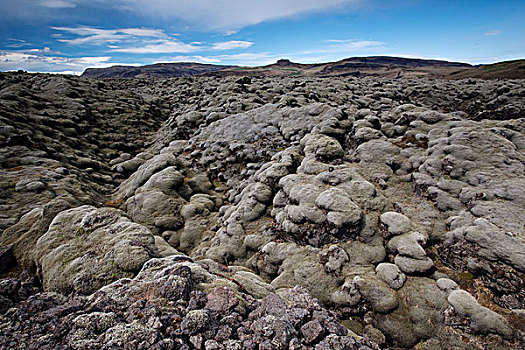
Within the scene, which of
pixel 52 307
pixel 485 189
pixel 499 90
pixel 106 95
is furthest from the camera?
pixel 106 95

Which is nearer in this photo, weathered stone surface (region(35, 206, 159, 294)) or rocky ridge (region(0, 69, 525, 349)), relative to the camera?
rocky ridge (region(0, 69, 525, 349))

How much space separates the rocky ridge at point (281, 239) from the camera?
7055 mm

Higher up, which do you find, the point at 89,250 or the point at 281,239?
the point at 89,250

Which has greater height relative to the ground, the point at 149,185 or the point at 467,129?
the point at 467,129

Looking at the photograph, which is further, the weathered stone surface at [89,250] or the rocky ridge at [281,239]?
the weathered stone surface at [89,250]

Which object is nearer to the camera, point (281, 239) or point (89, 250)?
point (89, 250)

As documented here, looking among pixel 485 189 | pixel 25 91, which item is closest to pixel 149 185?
pixel 485 189

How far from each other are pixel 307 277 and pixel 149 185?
16581mm

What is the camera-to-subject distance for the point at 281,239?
601 inches

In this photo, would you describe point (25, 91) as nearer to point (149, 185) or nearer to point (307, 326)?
point (149, 185)

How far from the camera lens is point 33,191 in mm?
16938

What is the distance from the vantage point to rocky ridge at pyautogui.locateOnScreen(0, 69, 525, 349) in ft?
23.1

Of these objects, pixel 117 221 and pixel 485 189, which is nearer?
pixel 117 221

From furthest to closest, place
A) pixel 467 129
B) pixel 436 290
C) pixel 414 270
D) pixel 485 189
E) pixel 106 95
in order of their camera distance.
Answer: pixel 106 95 < pixel 467 129 < pixel 485 189 < pixel 414 270 < pixel 436 290
